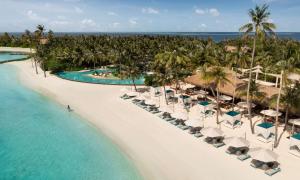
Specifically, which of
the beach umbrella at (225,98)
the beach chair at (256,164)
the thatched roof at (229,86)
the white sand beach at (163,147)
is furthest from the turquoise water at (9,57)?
the beach chair at (256,164)

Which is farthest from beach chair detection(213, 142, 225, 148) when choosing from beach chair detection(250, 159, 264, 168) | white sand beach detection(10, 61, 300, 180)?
beach chair detection(250, 159, 264, 168)

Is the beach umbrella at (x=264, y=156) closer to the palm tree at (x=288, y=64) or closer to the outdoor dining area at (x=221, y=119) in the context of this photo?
the outdoor dining area at (x=221, y=119)

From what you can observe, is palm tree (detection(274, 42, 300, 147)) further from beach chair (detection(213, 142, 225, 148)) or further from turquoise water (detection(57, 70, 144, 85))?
turquoise water (detection(57, 70, 144, 85))

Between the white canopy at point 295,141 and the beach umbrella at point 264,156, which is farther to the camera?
the white canopy at point 295,141

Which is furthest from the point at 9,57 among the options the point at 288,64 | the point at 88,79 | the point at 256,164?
the point at 288,64

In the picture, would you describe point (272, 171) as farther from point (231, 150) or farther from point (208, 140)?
point (208, 140)

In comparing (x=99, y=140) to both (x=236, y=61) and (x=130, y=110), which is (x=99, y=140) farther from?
(x=236, y=61)
